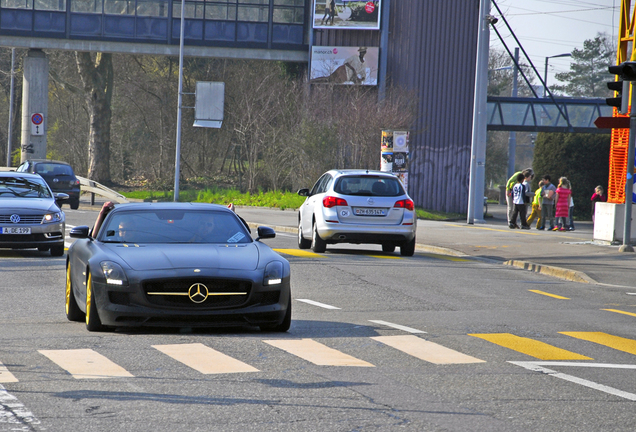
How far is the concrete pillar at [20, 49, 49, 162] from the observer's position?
43469mm

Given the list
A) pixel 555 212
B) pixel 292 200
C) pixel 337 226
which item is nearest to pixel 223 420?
pixel 337 226

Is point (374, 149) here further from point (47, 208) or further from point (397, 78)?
point (47, 208)

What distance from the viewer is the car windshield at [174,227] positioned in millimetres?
9641

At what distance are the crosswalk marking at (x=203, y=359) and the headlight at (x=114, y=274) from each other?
70 cm

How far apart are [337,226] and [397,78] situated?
26.5 metres

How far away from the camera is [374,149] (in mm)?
39656

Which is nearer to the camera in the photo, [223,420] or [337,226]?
[223,420]

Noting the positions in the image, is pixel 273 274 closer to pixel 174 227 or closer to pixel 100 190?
pixel 174 227

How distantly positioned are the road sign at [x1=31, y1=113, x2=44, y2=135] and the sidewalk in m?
15.0

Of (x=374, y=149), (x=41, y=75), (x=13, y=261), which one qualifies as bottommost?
(x=13, y=261)

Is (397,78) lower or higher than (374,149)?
higher

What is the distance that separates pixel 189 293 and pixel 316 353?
133 centimetres

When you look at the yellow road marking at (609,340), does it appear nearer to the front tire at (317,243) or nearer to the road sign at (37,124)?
the front tire at (317,243)

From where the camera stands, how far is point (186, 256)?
8.92m
